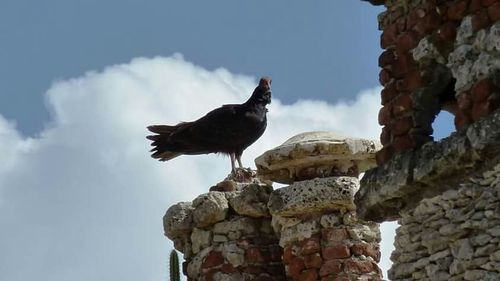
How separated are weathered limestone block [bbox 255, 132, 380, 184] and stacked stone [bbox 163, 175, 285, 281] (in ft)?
1.27

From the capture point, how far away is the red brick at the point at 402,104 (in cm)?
731

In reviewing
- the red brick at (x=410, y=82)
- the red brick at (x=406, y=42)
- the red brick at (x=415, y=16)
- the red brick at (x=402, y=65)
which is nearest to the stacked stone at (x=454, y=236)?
the red brick at (x=410, y=82)

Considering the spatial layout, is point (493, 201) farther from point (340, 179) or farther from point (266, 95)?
point (266, 95)

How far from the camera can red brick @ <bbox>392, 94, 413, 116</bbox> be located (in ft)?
24.0

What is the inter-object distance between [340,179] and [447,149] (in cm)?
351

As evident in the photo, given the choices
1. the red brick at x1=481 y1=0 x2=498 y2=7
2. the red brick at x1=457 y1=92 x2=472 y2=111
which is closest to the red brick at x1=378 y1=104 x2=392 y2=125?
the red brick at x1=457 y1=92 x2=472 y2=111

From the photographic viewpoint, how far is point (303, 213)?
1023cm

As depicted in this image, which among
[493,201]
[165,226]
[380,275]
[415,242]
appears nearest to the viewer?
[493,201]

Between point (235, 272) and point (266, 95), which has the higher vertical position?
point (266, 95)

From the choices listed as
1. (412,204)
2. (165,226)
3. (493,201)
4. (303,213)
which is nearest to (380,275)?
(303,213)

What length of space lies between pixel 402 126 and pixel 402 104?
0.13 m

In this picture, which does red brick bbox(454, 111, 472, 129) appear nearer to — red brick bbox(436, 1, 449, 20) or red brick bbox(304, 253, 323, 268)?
red brick bbox(436, 1, 449, 20)

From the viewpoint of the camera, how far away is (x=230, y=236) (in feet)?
35.2

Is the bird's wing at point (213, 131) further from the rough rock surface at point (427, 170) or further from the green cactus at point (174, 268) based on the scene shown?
the rough rock surface at point (427, 170)
